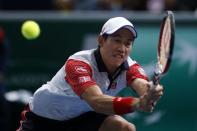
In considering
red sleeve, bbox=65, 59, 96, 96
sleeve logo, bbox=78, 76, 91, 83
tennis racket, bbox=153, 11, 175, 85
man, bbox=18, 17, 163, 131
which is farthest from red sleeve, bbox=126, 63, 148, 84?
tennis racket, bbox=153, 11, 175, 85

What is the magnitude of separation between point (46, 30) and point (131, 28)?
5337 mm

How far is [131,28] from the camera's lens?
22.5ft

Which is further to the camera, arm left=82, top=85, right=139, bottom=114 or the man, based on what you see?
the man

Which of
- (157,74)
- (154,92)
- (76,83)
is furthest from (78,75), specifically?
(154,92)

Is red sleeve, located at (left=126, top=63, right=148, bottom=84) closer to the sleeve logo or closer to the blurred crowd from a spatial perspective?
the sleeve logo

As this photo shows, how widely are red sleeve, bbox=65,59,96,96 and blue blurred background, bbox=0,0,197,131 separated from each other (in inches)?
171

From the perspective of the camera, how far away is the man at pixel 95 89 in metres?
6.67

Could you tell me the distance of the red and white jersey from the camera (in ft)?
23.0

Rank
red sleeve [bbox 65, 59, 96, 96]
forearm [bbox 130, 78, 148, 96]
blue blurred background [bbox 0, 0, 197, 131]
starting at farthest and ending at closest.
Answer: blue blurred background [bbox 0, 0, 197, 131], forearm [bbox 130, 78, 148, 96], red sleeve [bbox 65, 59, 96, 96]

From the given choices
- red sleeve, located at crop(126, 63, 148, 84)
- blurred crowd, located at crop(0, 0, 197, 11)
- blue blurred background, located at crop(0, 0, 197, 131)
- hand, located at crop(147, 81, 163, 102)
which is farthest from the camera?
blurred crowd, located at crop(0, 0, 197, 11)

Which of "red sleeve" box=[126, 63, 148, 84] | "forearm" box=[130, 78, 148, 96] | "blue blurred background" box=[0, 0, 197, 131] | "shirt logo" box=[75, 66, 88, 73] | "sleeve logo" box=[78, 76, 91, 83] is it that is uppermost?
"shirt logo" box=[75, 66, 88, 73]

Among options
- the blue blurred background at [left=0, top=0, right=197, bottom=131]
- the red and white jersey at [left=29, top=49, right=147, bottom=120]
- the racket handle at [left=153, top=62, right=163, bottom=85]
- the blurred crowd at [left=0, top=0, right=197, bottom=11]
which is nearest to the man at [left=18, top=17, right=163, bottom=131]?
the red and white jersey at [left=29, top=49, right=147, bottom=120]

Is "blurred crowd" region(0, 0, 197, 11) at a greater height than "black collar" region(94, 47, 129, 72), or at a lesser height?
lesser

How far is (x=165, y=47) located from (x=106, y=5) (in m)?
7.06
